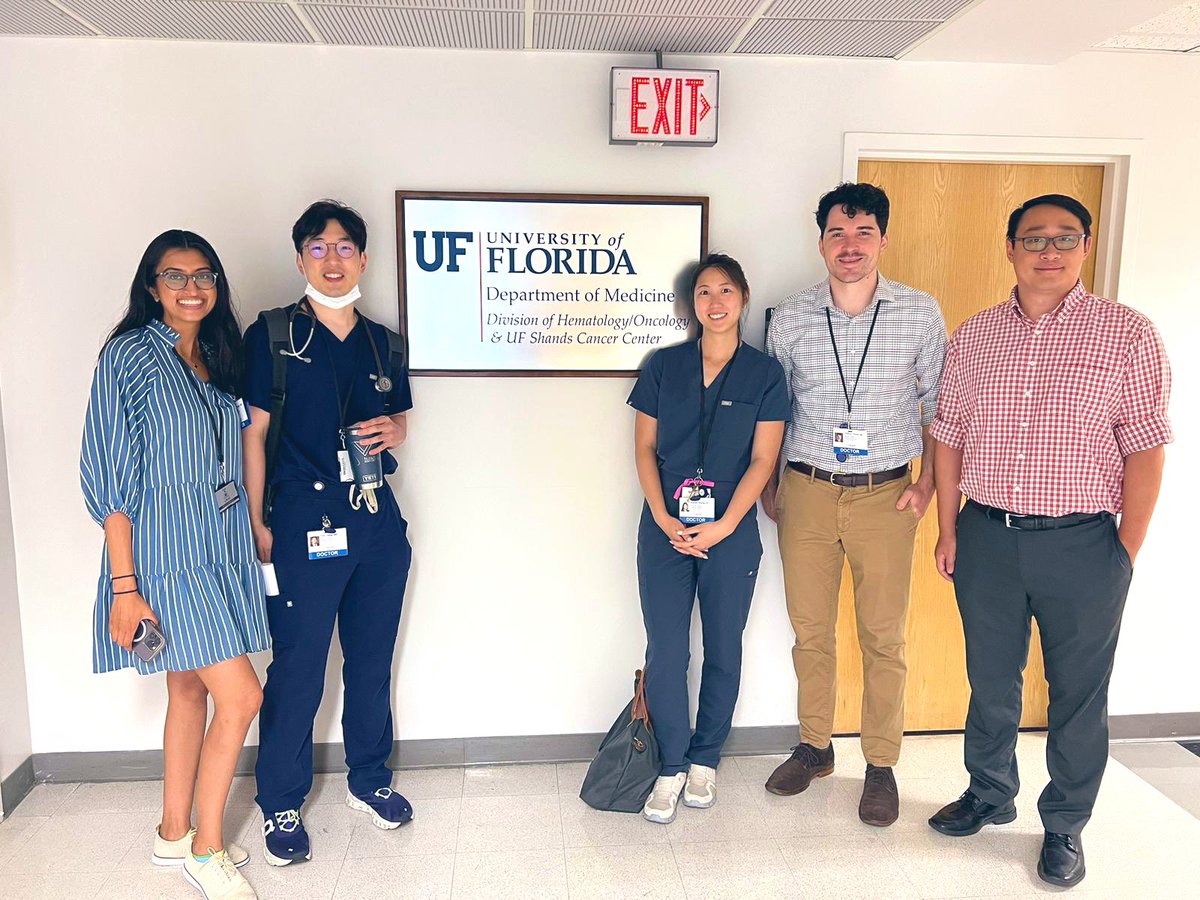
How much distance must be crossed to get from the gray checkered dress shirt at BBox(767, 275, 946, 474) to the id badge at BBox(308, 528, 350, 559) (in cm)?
147

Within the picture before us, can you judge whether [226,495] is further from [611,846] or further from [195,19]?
[611,846]

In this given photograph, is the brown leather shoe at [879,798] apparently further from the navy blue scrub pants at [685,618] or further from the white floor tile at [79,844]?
the white floor tile at [79,844]

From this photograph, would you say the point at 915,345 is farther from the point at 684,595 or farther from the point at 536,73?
the point at 536,73

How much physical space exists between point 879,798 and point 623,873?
879mm

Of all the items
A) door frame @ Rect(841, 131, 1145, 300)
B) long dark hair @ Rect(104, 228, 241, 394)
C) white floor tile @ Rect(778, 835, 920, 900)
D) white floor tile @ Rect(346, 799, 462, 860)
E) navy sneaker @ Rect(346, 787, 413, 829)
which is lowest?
white floor tile @ Rect(346, 799, 462, 860)

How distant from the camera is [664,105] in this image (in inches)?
104

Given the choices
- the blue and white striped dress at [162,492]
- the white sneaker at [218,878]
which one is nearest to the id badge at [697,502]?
the blue and white striped dress at [162,492]

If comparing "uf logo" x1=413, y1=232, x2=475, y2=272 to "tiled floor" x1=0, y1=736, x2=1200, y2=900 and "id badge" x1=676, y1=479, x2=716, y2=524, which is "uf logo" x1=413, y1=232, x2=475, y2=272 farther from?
"tiled floor" x1=0, y1=736, x2=1200, y2=900

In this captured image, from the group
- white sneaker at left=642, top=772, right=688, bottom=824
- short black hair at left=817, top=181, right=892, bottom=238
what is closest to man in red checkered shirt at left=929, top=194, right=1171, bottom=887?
short black hair at left=817, top=181, right=892, bottom=238

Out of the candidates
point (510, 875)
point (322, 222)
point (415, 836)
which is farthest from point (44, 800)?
point (322, 222)

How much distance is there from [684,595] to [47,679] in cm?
220

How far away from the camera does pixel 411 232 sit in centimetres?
270

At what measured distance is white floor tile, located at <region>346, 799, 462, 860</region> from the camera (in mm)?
2464

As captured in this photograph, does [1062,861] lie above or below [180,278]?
below
